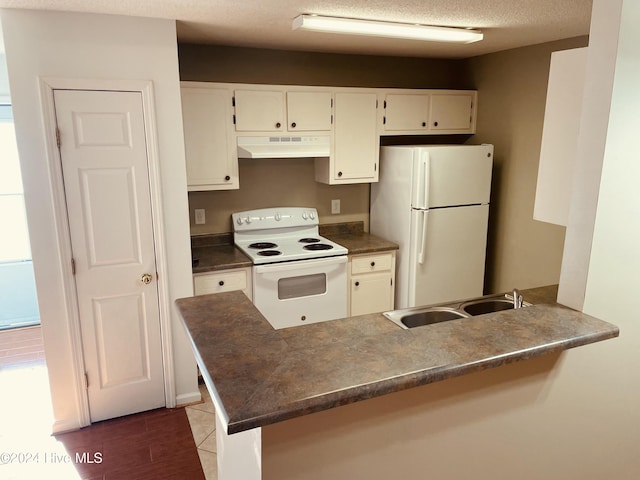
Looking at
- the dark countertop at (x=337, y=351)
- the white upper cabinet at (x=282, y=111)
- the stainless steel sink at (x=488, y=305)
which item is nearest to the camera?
the dark countertop at (x=337, y=351)

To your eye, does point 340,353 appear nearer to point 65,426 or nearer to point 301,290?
point 301,290

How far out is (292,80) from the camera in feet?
12.5

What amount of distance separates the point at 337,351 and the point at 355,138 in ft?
8.58

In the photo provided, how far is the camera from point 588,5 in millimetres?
2379

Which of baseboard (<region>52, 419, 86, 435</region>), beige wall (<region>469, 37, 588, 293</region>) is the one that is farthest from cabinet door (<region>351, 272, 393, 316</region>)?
baseboard (<region>52, 419, 86, 435</region>)

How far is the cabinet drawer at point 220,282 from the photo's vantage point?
3.25 metres

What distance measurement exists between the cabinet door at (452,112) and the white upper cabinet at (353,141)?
579mm

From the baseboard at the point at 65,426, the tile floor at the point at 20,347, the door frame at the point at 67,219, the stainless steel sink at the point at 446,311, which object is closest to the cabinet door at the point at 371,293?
the door frame at the point at 67,219

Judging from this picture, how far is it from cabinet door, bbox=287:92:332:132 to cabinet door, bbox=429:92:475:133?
99 centimetres

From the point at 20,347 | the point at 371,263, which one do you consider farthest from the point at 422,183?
the point at 20,347

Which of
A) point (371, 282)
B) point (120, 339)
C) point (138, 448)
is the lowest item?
point (138, 448)

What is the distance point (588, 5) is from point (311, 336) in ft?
7.25

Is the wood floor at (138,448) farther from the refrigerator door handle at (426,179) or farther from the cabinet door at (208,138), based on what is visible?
the refrigerator door handle at (426,179)

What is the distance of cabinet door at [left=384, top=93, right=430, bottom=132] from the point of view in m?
3.86
